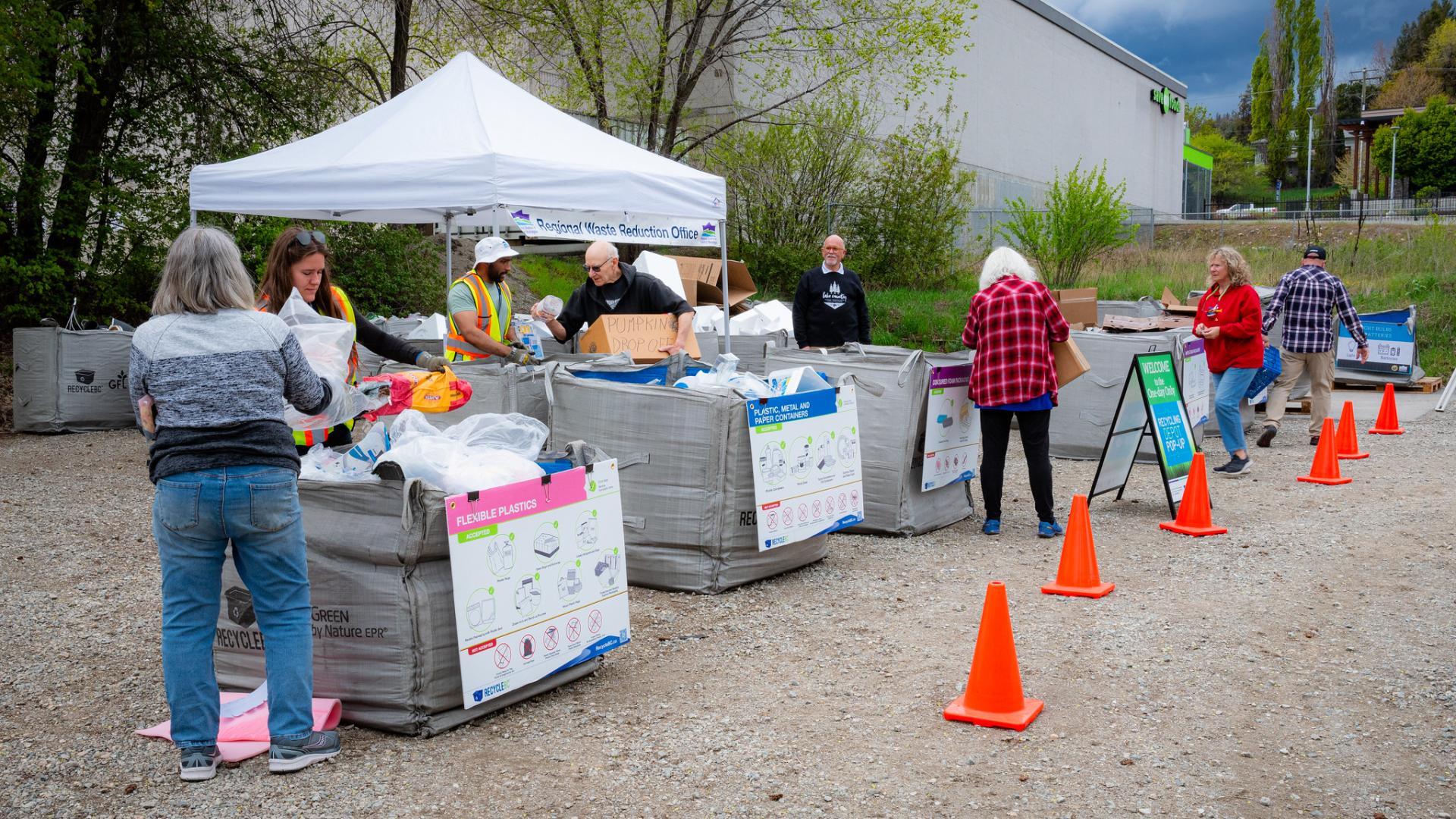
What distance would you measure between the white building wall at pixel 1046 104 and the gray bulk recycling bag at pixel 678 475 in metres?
27.0

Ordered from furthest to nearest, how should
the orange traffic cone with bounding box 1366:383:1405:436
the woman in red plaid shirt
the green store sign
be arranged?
the green store sign, the orange traffic cone with bounding box 1366:383:1405:436, the woman in red plaid shirt

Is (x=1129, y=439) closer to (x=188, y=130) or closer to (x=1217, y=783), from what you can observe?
(x=1217, y=783)

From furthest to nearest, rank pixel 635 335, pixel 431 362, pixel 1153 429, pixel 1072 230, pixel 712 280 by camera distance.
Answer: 1. pixel 1072 230
2. pixel 712 280
3. pixel 1153 429
4. pixel 635 335
5. pixel 431 362

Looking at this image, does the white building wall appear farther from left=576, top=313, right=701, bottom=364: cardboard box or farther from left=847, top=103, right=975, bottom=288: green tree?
left=576, top=313, right=701, bottom=364: cardboard box

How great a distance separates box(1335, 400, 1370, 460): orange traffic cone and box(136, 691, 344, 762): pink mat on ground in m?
9.48

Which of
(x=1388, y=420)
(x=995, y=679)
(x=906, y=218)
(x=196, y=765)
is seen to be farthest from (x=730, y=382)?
(x=906, y=218)

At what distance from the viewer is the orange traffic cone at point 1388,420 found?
39.4ft

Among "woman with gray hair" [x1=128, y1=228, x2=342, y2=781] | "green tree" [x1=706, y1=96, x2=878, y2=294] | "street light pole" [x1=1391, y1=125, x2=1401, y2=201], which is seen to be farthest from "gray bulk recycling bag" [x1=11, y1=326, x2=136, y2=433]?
"street light pole" [x1=1391, y1=125, x2=1401, y2=201]

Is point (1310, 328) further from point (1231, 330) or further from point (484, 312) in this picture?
point (484, 312)

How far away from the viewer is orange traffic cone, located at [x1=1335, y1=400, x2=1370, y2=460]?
10.5m

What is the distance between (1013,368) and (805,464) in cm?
176

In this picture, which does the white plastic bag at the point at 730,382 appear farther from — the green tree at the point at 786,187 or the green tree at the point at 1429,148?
the green tree at the point at 1429,148

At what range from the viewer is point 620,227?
8680 mm

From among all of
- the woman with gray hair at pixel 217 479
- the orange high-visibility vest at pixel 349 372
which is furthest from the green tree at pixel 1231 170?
the woman with gray hair at pixel 217 479
